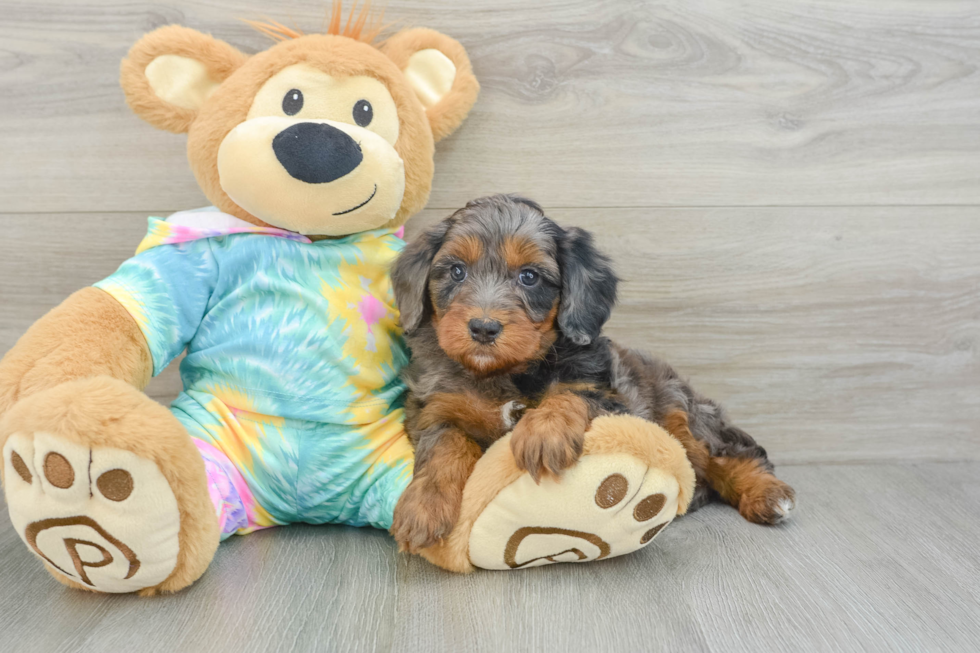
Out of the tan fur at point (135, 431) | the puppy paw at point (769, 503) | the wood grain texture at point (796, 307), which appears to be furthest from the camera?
the wood grain texture at point (796, 307)

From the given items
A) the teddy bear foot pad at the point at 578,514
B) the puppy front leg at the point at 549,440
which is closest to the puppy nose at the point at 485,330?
the puppy front leg at the point at 549,440

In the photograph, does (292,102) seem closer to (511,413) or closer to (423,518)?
(511,413)

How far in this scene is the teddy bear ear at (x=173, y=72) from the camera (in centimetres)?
197

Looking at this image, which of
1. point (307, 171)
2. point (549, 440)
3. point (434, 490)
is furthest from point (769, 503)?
point (307, 171)

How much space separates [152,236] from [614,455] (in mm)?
1364

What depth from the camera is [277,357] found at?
1.94m

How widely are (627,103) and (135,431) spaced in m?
1.83

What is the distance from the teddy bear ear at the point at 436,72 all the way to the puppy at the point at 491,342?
0.40m

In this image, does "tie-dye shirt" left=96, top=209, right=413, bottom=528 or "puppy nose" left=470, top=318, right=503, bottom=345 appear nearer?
"puppy nose" left=470, top=318, right=503, bottom=345

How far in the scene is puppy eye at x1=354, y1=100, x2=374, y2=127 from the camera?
76.9 inches

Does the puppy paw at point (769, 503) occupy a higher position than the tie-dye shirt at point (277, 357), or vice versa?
the tie-dye shirt at point (277, 357)

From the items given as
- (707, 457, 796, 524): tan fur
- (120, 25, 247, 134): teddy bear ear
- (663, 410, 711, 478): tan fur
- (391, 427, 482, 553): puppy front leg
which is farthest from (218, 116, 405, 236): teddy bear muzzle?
(707, 457, 796, 524): tan fur

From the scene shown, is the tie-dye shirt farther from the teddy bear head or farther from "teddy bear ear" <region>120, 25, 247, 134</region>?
"teddy bear ear" <region>120, 25, 247, 134</region>

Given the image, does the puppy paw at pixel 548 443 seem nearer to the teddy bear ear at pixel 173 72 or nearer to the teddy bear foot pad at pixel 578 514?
the teddy bear foot pad at pixel 578 514
